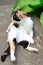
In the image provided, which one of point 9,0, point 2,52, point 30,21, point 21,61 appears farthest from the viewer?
point 9,0

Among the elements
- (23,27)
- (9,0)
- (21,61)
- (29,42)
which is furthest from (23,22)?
(9,0)

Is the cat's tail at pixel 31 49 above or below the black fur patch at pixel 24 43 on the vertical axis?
below

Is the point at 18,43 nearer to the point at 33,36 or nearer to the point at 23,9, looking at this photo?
the point at 33,36

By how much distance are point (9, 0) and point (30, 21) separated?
62.5 inches

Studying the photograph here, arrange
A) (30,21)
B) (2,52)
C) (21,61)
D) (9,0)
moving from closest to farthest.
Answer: (21,61) → (2,52) → (30,21) → (9,0)

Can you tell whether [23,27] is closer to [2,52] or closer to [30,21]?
[30,21]

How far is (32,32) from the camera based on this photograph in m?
2.25

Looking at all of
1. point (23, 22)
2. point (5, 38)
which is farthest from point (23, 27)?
point (5, 38)

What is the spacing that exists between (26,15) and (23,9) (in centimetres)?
10

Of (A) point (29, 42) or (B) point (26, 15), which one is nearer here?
(A) point (29, 42)

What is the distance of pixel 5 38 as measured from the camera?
2.34 meters

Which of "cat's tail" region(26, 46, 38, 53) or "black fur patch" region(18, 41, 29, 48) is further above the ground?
"black fur patch" region(18, 41, 29, 48)

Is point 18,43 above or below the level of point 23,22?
below

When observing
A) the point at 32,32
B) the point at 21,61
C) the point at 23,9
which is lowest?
the point at 21,61
